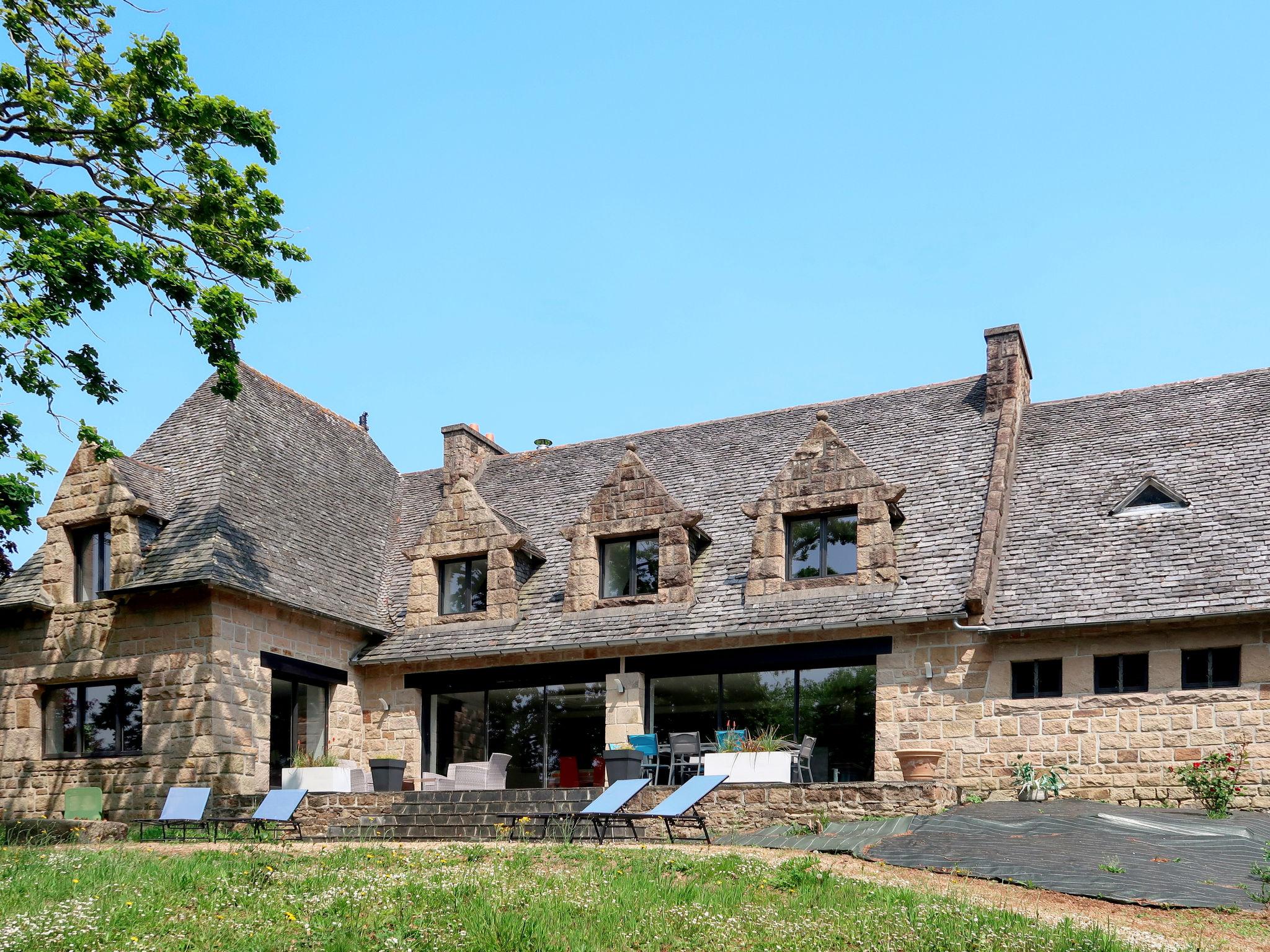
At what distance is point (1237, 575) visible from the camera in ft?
58.3

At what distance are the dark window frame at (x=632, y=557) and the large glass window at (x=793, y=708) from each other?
1538 mm

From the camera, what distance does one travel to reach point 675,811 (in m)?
14.1

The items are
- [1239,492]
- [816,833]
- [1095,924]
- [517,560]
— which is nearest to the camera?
[1095,924]

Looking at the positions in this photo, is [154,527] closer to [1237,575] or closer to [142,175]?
[142,175]

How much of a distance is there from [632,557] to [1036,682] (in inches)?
274

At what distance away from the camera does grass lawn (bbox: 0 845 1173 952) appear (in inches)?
349

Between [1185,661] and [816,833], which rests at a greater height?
[1185,661]

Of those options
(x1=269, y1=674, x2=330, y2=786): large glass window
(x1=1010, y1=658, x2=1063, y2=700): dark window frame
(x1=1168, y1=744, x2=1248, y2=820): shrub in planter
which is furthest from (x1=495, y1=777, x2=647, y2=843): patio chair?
(x1=1168, y1=744, x2=1248, y2=820): shrub in planter

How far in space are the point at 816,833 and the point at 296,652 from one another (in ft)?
32.5

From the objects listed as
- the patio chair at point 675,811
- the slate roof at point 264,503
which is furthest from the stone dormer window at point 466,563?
the patio chair at point 675,811

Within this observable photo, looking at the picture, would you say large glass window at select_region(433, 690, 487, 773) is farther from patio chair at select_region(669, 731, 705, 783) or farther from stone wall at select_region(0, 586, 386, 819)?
patio chair at select_region(669, 731, 705, 783)

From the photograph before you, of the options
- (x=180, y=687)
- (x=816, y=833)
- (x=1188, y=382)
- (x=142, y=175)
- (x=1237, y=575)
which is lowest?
(x=816, y=833)

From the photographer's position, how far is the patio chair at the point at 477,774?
20.9m

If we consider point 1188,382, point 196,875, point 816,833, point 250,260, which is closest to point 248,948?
point 196,875
